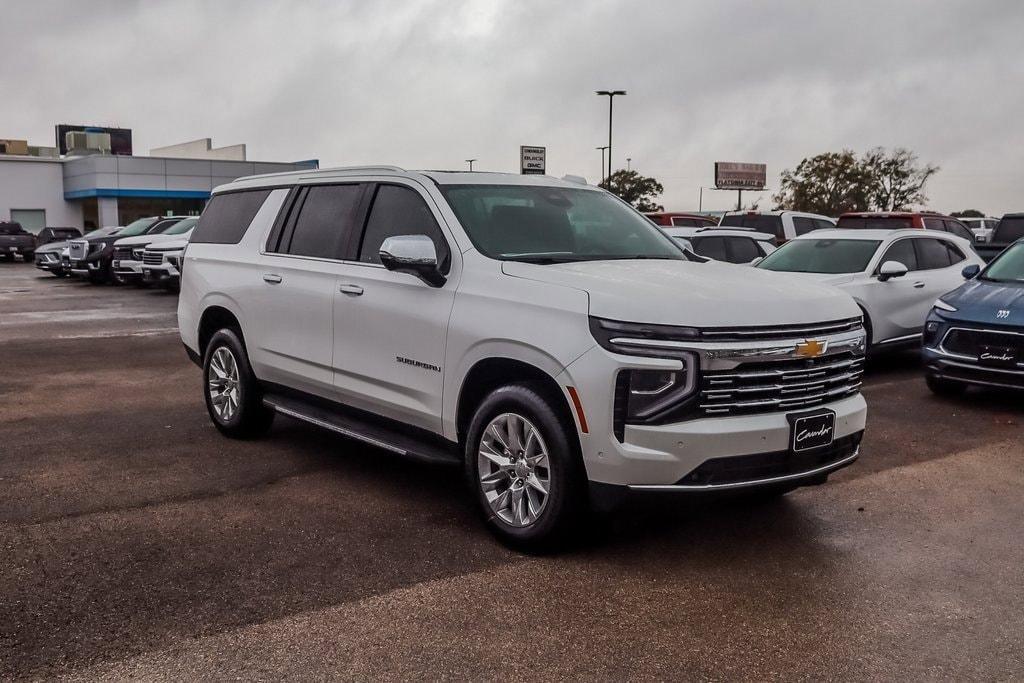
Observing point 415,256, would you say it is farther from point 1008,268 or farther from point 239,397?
point 1008,268

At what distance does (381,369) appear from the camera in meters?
5.60

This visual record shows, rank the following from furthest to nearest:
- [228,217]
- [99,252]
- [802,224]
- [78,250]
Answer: [78,250]
[99,252]
[802,224]
[228,217]

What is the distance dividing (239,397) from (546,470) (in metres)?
3.21

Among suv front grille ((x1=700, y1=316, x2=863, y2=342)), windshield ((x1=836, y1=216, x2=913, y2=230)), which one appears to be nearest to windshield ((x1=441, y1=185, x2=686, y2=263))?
suv front grille ((x1=700, y1=316, x2=863, y2=342))

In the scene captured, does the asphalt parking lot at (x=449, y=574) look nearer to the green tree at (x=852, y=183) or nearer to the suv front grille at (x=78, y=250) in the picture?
the suv front grille at (x=78, y=250)

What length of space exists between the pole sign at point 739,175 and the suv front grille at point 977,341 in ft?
274

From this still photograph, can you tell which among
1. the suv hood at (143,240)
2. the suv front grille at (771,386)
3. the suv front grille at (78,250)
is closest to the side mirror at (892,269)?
the suv front grille at (771,386)

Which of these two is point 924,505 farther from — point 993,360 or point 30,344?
point 30,344

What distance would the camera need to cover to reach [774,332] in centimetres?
445

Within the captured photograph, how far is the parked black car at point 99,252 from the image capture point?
83.9 feet

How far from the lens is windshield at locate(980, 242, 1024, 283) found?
942cm

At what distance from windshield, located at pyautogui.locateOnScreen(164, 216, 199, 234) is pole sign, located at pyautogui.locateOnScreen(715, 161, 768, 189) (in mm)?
70919

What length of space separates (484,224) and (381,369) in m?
1.03

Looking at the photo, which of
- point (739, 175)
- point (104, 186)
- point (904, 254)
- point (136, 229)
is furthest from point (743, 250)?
point (739, 175)
